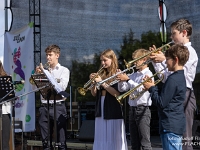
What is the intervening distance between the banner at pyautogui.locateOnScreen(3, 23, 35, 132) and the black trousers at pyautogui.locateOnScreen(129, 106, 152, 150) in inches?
130

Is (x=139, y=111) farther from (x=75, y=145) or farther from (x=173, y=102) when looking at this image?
(x=75, y=145)

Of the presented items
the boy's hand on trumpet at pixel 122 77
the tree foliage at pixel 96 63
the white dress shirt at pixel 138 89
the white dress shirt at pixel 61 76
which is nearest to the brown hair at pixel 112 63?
the white dress shirt at pixel 138 89

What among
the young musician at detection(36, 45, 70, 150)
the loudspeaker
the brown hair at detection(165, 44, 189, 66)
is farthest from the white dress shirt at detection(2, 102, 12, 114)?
the brown hair at detection(165, 44, 189, 66)

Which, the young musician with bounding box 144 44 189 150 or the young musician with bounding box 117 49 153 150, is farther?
the young musician with bounding box 117 49 153 150

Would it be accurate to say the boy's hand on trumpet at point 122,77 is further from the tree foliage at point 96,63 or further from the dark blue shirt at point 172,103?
the tree foliage at point 96,63

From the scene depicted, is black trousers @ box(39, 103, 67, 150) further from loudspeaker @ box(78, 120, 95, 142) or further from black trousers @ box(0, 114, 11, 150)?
loudspeaker @ box(78, 120, 95, 142)

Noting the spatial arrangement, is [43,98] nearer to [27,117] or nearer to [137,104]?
[137,104]

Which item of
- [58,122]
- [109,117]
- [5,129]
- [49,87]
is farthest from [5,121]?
[109,117]

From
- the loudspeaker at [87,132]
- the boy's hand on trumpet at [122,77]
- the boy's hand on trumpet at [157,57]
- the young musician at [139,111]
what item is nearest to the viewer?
the boy's hand on trumpet at [157,57]

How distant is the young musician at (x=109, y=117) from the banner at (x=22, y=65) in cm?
294

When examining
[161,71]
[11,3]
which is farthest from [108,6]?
[161,71]

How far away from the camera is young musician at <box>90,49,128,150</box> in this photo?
5.36m

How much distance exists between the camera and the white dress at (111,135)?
5.36 m

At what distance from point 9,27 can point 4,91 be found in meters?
4.04
